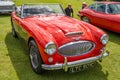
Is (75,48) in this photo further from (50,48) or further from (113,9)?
(113,9)

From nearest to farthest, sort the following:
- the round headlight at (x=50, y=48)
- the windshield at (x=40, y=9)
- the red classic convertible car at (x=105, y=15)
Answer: the round headlight at (x=50, y=48) → the windshield at (x=40, y=9) → the red classic convertible car at (x=105, y=15)

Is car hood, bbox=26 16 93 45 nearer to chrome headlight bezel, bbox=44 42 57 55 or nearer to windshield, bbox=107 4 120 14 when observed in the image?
chrome headlight bezel, bbox=44 42 57 55

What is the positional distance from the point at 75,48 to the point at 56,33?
0.59 meters

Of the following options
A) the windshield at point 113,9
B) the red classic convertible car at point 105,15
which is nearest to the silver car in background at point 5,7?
the red classic convertible car at point 105,15

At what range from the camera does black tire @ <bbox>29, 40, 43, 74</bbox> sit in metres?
4.70

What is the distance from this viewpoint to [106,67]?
5.47m

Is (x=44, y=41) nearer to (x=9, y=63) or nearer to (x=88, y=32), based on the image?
(x=88, y=32)

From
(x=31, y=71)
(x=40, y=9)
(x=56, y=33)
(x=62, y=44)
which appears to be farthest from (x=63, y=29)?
(x=40, y=9)

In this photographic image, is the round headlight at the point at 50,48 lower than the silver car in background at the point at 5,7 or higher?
higher

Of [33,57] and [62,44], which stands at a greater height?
[62,44]

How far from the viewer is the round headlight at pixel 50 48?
4359mm

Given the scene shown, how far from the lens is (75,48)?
15.1 feet

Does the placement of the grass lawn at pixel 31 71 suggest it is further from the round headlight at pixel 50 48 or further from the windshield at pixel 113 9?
the windshield at pixel 113 9

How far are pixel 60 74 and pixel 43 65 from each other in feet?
2.39
